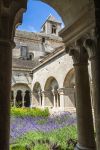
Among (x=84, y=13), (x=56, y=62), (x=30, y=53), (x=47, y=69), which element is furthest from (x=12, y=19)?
(x=30, y=53)

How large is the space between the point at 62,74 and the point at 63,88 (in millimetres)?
920

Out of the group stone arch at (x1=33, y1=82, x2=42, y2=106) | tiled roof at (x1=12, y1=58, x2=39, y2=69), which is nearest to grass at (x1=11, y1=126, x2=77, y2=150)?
stone arch at (x1=33, y1=82, x2=42, y2=106)

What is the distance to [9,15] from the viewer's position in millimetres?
2428

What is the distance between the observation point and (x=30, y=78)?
1964 centimetres

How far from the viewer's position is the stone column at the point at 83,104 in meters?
3.16

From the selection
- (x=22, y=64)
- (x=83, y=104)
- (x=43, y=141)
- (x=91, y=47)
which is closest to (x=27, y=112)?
(x=22, y=64)

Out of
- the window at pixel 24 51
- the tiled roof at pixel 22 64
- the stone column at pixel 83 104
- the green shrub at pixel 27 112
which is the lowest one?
the green shrub at pixel 27 112

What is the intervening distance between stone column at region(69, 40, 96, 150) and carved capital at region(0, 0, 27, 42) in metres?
1.15

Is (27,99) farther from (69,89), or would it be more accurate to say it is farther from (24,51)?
(69,89)

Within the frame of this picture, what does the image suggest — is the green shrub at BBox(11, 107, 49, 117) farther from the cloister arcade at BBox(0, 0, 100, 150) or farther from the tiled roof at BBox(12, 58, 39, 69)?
the cloister arcade at BBox(0, 0, 100, 150)

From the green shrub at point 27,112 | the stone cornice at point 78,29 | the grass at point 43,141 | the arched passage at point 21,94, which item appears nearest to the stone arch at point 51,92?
the green shrub at point 27,112

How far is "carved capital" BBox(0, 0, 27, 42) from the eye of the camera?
2.36 meters

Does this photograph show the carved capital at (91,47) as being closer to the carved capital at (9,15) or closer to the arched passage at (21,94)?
the carved capital at (9,15)

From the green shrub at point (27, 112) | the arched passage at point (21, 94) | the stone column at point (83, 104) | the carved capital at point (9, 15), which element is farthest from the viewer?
the arched passage at point (21, 94)
